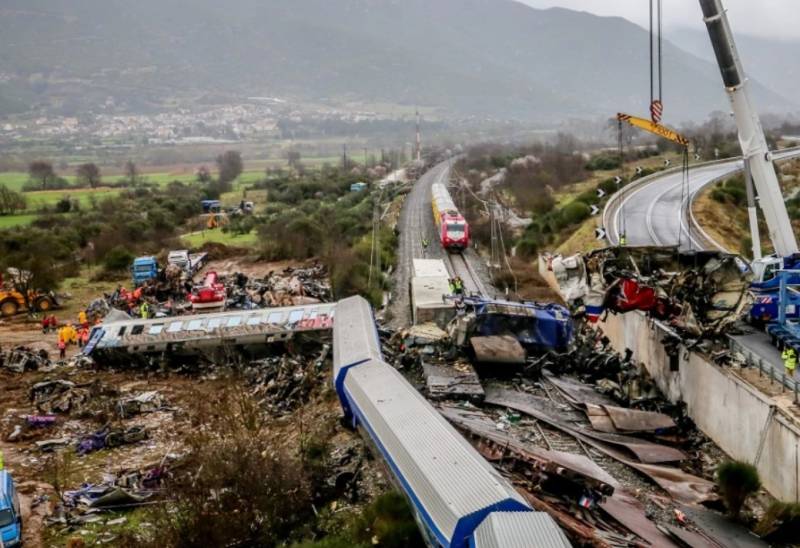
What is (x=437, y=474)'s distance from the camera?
12.4 metres

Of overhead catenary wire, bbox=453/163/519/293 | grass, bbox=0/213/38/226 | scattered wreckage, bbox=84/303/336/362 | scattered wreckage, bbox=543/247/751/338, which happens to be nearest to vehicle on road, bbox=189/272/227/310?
scattered wreckage, bbox=84/303/336/362

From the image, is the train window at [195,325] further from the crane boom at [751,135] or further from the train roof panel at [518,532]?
the train roof panel at [518,532]

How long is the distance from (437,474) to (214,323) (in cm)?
1998

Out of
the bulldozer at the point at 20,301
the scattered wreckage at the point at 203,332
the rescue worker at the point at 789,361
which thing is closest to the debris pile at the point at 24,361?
the scattered wreckage at the point at 203,332

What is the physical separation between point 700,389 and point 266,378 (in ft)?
46.8

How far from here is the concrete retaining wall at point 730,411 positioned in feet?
54.5

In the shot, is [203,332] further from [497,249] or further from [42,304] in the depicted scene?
[497,249]

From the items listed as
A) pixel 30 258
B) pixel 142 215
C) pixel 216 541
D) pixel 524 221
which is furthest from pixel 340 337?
pixel 142 215

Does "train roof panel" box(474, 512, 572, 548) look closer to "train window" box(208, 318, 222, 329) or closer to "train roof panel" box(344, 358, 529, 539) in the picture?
"train roof panel" box(344, 358, 529, 539)

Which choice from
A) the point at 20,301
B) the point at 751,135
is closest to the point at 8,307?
the point at 20,301

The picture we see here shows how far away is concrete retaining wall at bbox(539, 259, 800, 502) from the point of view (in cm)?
1661

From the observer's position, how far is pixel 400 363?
79.6 ft

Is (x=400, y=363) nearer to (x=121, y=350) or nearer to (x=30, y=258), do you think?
(x=121, y=350)

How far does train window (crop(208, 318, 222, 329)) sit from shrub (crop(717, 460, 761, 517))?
791 inches
